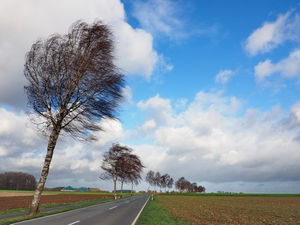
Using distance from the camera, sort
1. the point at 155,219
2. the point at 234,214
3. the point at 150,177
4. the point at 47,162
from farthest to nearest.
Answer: the point at 150,177, the point at 234,214, the point at 47,162, the point at 155,219

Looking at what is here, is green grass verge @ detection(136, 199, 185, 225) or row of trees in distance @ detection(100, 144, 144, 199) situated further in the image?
row of trees in distance @ detection(100, 144, 144, 199)

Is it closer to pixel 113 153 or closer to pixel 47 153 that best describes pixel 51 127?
pixel 47 153

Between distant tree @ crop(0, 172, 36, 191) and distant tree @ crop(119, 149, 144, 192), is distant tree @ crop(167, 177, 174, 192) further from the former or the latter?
distant tree @ crop(0, 172, 36, 191)

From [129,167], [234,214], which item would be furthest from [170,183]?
[234,214]

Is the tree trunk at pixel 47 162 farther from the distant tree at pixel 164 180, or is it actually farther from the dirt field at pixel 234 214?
the distant tree at pixel 164 180

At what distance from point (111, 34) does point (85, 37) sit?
1943 mm

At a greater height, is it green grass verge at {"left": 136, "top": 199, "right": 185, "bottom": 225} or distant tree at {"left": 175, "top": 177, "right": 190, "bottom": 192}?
distant tree at {"left": 175, "top": 177, "right": 190, "bottom": 192}

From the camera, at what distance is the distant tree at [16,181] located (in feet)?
475

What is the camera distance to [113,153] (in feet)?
191

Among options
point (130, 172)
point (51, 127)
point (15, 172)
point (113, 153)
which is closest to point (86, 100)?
point (51, 127)

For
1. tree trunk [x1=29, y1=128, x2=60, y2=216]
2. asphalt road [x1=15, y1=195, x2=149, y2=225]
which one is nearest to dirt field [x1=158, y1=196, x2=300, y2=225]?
asphalt road [x1=15, y1=195, x2=149, y2=225]

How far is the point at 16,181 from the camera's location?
147 metres

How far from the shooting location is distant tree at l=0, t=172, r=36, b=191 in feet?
475

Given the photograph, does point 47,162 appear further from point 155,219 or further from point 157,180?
point 157,180
